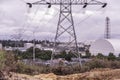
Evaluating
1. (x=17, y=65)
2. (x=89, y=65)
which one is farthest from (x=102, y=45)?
(x=17, y=65)

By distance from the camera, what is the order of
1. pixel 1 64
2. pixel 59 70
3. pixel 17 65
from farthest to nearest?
pixel 59 70 < pixel 17 65 < pixel 1 64

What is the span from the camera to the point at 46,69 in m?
39.2

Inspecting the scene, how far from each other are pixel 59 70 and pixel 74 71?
61.8 inches

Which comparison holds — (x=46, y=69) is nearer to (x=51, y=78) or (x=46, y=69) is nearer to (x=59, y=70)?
(x=59, y=70)

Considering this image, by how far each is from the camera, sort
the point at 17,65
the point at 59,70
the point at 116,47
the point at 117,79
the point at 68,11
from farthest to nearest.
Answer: the point at 116,47 → the point at 68,11 → the point at 59,70 → the point at 17,65 → the point at 117,79

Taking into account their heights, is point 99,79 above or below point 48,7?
below

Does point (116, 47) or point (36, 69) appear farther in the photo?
point (116, 47)

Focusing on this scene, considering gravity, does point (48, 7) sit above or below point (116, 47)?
above

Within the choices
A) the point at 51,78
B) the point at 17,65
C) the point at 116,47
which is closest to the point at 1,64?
the point at 51,78

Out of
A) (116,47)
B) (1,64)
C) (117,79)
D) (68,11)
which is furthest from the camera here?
(116,47)

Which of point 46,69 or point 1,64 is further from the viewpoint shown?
point 46,69

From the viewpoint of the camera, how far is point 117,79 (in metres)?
26.6

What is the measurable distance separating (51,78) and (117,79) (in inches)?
228

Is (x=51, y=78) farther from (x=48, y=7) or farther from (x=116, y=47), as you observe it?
(x=116, y=47)
